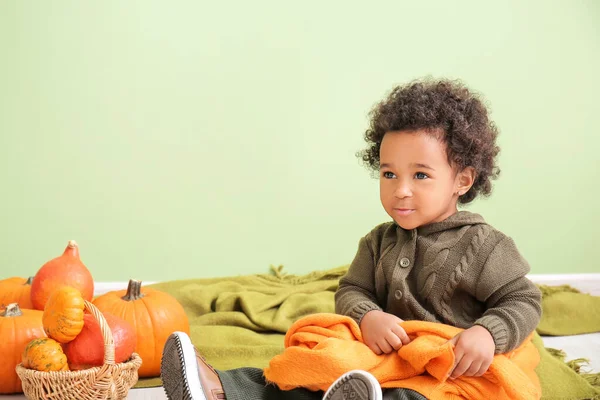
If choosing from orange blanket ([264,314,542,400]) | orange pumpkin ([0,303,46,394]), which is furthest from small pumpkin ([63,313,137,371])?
orange blanket ([264,314,542,400])

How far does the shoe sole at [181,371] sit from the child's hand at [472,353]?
16.9 inches

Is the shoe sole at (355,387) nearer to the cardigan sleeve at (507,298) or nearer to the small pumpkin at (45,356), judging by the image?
the cardigan sleeve at (507,298)

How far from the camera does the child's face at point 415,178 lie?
129cm

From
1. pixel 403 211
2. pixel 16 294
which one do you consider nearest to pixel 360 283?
pixel 403 211

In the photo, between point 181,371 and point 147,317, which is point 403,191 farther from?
point 147,317

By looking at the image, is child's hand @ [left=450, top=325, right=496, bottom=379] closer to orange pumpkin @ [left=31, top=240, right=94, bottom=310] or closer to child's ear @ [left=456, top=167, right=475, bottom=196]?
child's ear @ [left=456, top=167, right=475, bottom=196]

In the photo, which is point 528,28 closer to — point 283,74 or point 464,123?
point 283,74

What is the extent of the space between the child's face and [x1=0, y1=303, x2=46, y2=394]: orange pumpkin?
2.80 ft

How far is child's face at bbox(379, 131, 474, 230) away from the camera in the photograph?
50.7 inches

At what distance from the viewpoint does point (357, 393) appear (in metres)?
1.02

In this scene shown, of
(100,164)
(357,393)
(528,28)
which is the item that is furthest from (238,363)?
(528,28)

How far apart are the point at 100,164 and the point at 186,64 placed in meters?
0.50

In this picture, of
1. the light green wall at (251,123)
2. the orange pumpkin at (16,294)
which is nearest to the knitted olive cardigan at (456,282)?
the orange pumpkin at (16,294)

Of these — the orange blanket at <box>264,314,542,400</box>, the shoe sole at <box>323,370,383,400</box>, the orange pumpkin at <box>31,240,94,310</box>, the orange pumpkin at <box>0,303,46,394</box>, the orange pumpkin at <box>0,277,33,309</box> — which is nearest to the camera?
the shoe sole at <box>323,370,383,400</box>
